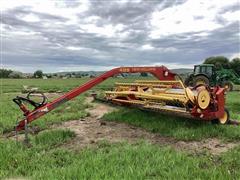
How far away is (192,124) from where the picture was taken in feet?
25.5

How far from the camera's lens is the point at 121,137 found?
23.2 ft

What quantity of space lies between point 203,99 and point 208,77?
1814 cm

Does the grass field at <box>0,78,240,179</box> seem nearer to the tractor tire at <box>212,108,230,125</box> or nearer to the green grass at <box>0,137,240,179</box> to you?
the green grass at <box>0,137,240,179</box>

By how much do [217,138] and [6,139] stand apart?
4308mm

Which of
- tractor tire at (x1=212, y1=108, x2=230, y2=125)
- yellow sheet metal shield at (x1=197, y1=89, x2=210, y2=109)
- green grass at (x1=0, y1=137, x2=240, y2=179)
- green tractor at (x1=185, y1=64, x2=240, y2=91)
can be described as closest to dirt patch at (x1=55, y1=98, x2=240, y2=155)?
green grass at (x1=0, y1=137, x2=240, y2=179)

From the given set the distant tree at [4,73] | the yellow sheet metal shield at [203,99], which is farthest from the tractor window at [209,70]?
the distant tree at [4,73]

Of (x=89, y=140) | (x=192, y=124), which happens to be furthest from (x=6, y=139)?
(x=192, y=124)

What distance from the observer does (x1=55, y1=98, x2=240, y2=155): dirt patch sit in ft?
20.4

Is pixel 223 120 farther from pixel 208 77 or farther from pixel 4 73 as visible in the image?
pixel 4 73

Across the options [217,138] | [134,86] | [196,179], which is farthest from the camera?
[134,86]

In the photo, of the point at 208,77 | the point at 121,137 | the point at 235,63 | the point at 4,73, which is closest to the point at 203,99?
the point at 121,137

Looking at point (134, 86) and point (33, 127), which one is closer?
point (33, 127)

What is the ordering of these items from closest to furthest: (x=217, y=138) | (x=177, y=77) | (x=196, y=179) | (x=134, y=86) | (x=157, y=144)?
(x=196, y=179), (x=157, y=144), (x=217, y=138), (x=177, y=77), (x=134, y=86)

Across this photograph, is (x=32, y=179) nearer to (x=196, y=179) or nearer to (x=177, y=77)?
(x=196, y=179)
